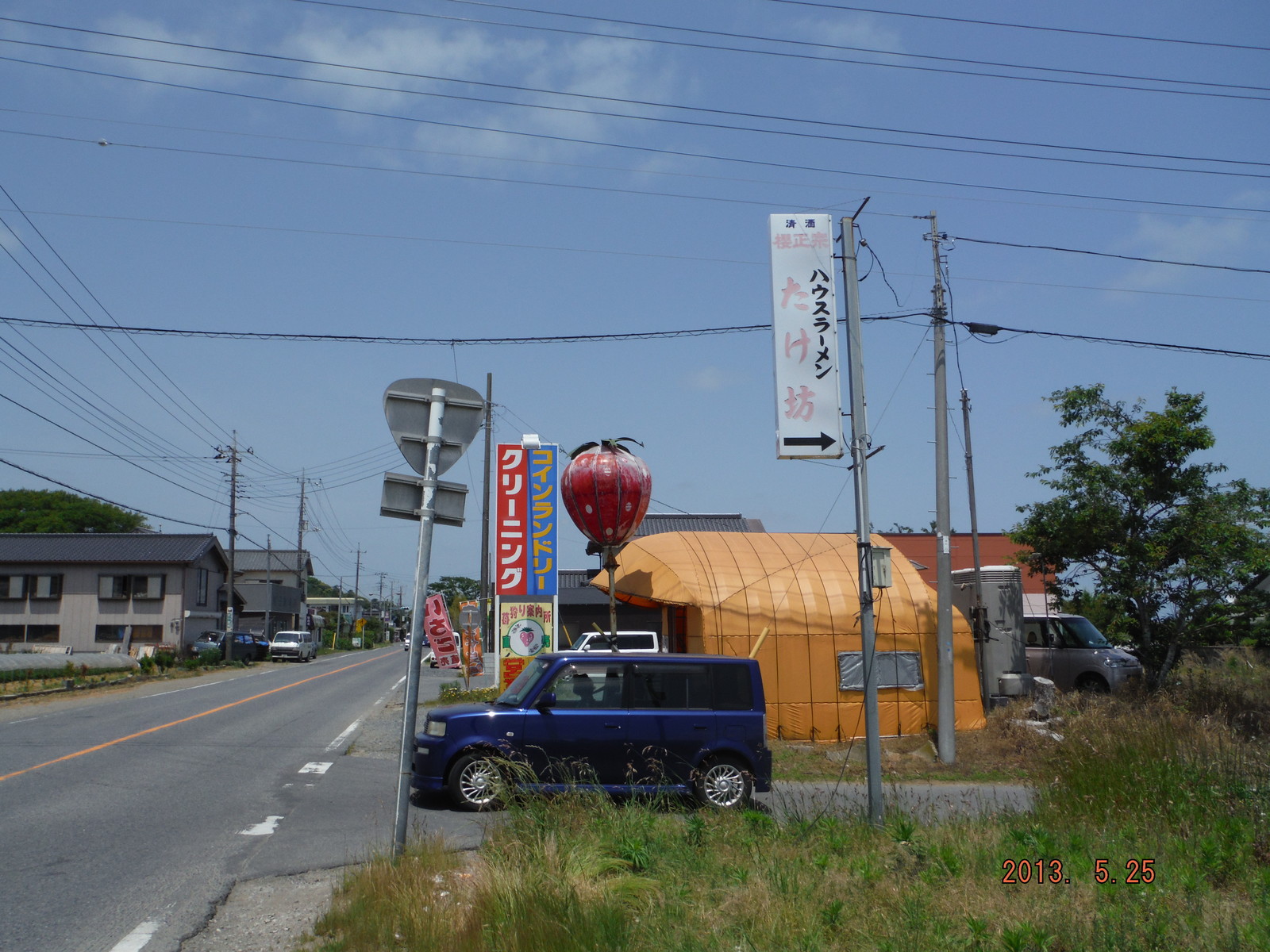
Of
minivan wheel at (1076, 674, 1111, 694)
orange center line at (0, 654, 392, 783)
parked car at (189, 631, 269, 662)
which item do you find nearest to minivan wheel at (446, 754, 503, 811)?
orange center line at (0, 654, 392, 783)

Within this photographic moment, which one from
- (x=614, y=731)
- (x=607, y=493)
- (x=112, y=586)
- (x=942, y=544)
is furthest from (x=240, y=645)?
(x=614, y=731)

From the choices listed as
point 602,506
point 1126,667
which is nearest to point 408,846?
point 602,506

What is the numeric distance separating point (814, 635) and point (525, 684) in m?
8.43

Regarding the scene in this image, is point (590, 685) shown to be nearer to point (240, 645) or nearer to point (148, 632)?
point (240, 645)

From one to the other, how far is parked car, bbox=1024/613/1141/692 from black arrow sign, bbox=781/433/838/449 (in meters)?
12.4

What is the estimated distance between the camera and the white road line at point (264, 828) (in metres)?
8.98

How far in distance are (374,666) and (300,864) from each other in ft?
147

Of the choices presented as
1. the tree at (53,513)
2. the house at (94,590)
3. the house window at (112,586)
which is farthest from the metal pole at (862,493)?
the tree at (53,513)

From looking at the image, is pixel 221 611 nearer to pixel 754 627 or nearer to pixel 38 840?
pixel 754 627

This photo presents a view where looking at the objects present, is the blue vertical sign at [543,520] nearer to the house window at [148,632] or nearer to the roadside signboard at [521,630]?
the roadside signboard at [521,630]

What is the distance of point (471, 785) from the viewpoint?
1070 centimetres

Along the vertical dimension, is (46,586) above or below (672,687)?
above

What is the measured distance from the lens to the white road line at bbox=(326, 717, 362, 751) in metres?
16.0

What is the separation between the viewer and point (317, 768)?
1333cm
